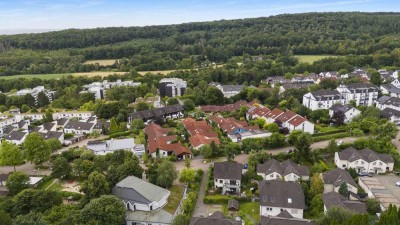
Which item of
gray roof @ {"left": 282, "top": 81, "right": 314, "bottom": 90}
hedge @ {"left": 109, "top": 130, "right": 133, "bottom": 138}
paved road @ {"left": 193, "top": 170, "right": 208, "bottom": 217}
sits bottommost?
paved road @ {"left": 193, "top": 170, "right": 208, "bottom": 217}

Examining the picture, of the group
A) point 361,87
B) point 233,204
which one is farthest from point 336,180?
point 361,87

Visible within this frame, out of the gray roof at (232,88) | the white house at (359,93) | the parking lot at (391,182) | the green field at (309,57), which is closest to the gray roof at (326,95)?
the white house at (359,93)

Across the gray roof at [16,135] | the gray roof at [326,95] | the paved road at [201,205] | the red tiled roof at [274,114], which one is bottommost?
the paved road at [201,205]

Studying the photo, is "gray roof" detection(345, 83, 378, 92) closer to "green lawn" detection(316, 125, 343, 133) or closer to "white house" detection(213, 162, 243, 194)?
"green lawn" detection(316, 125, 343, 133)

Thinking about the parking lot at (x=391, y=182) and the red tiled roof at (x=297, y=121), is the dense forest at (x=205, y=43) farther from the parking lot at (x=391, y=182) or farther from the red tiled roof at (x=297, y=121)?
the parking lot at (x=391, y=182)

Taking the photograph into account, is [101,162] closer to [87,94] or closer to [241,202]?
[241,202]

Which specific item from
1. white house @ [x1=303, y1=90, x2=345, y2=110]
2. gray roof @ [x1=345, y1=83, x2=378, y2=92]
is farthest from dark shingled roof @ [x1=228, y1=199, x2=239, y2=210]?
gray roof @ [x1=345, y1=83, x2=378, y2=92]

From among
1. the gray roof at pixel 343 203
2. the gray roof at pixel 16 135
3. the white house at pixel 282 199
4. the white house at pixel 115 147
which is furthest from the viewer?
the gray roof at pixel 16 135
